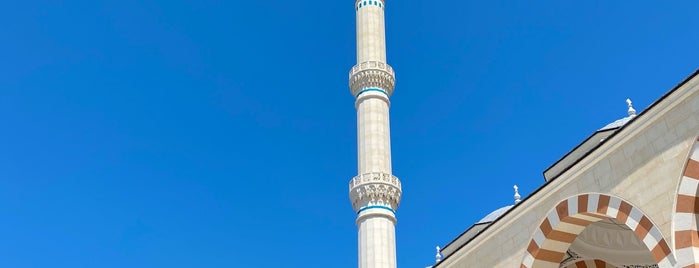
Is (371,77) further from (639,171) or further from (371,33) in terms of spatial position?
(639,171)

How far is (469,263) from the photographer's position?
10445 mm

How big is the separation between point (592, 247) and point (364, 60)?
14.6 metres

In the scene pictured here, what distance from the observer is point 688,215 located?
776cm

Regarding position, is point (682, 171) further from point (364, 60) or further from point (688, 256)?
point (364, 60)

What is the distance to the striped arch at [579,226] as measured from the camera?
26.3 ft

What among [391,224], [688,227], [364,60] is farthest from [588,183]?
[364,60]

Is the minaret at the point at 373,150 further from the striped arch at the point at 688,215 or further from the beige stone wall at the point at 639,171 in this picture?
the striped arch at the point at 688,215

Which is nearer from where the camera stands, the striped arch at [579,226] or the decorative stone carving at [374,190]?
the striped arch at [579,226]

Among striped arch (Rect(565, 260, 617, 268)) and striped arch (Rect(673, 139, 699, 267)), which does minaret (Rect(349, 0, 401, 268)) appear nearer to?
striped arch (Rect(565, 260, 617, 268))

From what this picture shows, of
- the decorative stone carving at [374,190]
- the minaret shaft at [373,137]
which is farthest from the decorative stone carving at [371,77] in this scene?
the decorative stone carving at [374,190]

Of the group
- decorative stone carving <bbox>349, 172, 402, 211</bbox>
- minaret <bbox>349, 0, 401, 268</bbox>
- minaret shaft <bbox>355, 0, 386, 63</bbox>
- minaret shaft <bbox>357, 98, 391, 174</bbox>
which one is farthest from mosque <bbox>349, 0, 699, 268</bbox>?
minaret shaft <bbox>355, 0, 386, 63</bbox>

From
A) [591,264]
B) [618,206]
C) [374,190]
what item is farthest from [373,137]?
[618,206]

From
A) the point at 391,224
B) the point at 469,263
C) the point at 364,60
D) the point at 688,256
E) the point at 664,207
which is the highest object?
the point at 364,60

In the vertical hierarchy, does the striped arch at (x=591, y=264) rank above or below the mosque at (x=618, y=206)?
above
